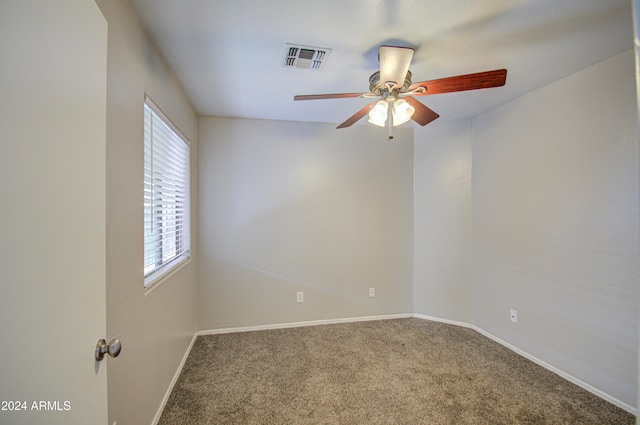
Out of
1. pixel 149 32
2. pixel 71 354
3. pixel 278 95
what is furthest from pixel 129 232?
pixel 278 95

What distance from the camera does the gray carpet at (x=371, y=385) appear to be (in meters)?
1.69

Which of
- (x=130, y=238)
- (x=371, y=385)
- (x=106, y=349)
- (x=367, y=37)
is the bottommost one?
(x=371, y=385)

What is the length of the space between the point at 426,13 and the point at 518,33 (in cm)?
64

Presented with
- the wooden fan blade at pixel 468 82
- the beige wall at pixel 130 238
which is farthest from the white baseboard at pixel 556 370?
the beige wall at pixel 130 238

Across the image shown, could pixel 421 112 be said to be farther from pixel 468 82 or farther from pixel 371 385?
pixel 371 385

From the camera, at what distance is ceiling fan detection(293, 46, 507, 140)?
137 cm

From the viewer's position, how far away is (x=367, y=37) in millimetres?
1539

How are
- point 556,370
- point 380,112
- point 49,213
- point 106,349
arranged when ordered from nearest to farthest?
point 49,213 < point 106,349 < point 380,112 < point 556,370

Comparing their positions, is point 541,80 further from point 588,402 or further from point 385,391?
point 385,391

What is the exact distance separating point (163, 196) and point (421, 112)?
6.49 feet

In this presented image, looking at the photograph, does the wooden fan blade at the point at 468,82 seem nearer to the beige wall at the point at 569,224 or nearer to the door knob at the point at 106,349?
the beige wall at the point at 569,224

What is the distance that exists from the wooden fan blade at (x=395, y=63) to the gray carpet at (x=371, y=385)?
6.99 feet

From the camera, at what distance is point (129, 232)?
4.33 ft

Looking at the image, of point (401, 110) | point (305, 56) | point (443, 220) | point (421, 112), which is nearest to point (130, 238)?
point (305, 56)
